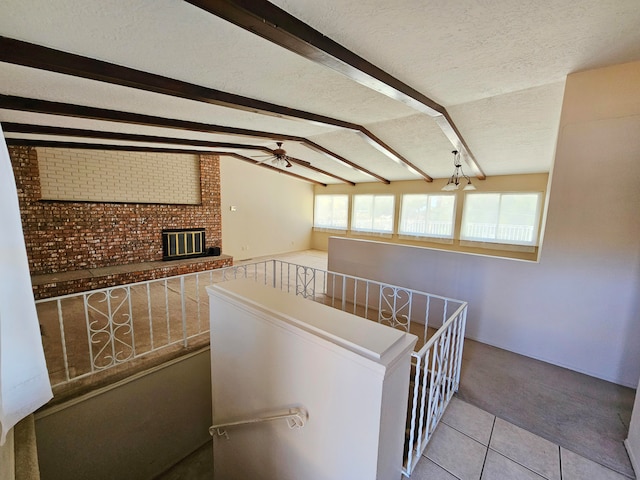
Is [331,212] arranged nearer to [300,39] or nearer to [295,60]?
[295,60]

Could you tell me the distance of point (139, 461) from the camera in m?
2.78

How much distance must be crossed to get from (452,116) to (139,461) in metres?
5.53

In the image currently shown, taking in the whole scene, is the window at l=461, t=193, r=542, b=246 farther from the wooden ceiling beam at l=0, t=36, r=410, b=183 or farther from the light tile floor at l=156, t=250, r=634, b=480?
the wooden ceiling beam at l=0, t=36, r=410, b=183

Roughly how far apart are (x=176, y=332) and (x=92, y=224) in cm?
313

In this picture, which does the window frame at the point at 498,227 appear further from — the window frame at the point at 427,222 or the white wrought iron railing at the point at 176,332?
the white wrought iron railing at the point at 176,332

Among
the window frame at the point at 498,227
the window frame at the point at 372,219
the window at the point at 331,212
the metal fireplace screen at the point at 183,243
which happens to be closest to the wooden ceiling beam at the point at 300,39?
the window frame at the point at 498,227

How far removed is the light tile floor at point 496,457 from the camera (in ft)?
5.49

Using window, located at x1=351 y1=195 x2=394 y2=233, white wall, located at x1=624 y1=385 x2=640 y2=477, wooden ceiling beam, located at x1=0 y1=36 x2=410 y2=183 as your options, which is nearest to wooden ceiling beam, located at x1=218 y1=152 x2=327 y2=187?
window, located at x1=351 y1=195 x2=394 y2=233

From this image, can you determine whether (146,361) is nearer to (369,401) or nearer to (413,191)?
(369,401)

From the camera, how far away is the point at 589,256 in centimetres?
265

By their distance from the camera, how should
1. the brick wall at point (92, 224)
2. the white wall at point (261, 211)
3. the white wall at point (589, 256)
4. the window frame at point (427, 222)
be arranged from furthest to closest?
the white wall at point (261, 211) → the window frame at point (427, 222) → the brick wall at point (92, 224) → the white wall at point (589, 256)

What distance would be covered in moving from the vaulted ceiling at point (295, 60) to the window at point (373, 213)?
14.3 feet

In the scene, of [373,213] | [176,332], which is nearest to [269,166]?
[373,213]

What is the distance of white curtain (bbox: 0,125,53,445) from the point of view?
793 millimetres
